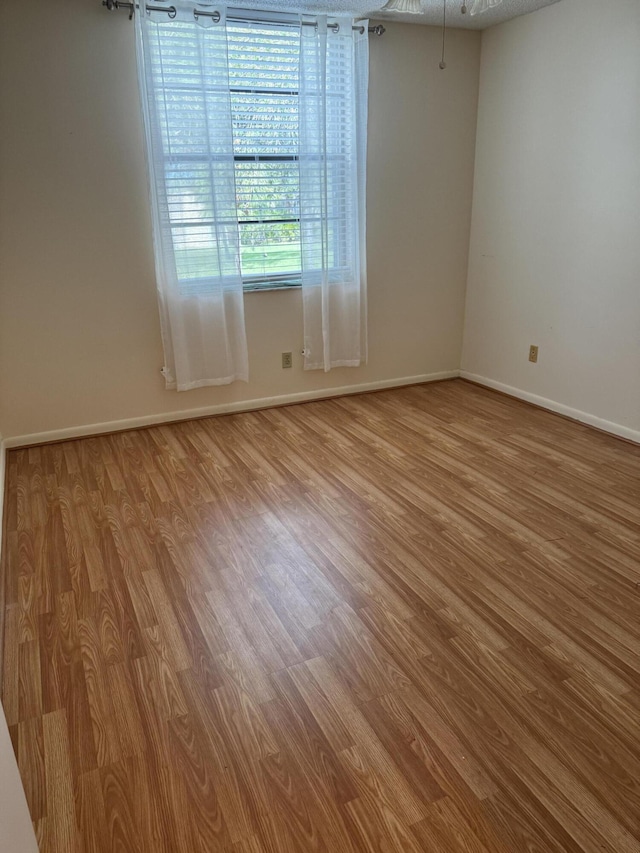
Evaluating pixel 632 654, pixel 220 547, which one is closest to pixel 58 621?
pixel 220 547

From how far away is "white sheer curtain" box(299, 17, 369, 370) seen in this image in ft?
11.4

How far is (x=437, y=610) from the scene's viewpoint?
6.57ft

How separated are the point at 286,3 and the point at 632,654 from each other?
3.59 m

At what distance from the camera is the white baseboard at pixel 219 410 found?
11.4 feet

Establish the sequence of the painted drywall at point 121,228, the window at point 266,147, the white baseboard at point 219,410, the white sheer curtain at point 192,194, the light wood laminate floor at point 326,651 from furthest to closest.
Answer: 1. the white baseboard at point 219,410
2. the window at point 266,147
3. the white sheer curtain at point 192,194
4. the painted drywall at point 121,228
5. the light wood laminate floor at point 326,651

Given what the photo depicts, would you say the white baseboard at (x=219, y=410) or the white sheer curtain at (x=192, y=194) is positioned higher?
the white sheer curtain at (x=192, y=194)

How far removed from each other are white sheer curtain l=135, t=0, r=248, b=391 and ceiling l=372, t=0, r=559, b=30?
98cm

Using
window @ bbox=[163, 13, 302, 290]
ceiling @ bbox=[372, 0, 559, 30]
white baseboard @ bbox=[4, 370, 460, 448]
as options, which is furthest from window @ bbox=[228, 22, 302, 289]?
white baseboard @ bbox=[4, 370, 460, 448]

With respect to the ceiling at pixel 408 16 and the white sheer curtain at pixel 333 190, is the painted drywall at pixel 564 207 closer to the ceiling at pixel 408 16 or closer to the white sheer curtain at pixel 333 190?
the ceiling at pixel 408 16

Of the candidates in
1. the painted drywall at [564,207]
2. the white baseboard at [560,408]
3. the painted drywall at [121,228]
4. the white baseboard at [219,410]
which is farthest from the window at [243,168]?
the white baseboard at [560,408]

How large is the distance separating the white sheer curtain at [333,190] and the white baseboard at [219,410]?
0.24m

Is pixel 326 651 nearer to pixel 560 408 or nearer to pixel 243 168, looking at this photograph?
pixel 560 408

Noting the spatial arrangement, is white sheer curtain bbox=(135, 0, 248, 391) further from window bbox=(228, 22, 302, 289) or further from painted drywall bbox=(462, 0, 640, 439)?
painted drywall bbox=(462, 0, 640, 439)

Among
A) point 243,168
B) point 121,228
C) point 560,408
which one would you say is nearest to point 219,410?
point 121,228
